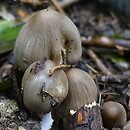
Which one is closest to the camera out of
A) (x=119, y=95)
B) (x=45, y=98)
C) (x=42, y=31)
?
(x=45, y=98)

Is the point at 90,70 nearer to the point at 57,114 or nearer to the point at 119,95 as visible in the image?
the point at 119,95

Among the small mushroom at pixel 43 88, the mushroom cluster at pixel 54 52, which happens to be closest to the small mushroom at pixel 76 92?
the mushroom cluster at pixel 54 52

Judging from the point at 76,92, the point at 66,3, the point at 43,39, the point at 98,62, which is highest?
the point at 43,39

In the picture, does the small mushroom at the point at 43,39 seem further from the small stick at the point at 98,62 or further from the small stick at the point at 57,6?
the small stick at the point at 57,6

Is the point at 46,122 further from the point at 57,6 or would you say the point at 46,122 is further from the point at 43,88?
the point at 57,6

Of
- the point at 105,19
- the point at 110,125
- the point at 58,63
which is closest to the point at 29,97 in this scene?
the point at 58,63

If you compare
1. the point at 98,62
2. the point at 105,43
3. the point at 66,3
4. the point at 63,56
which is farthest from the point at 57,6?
the point at 63,56

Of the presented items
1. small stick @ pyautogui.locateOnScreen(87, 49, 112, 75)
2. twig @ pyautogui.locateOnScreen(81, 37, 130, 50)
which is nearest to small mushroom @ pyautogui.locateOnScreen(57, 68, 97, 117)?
small stick @ pyautogui.locateOnScreen(87, 49, 112, 75)
